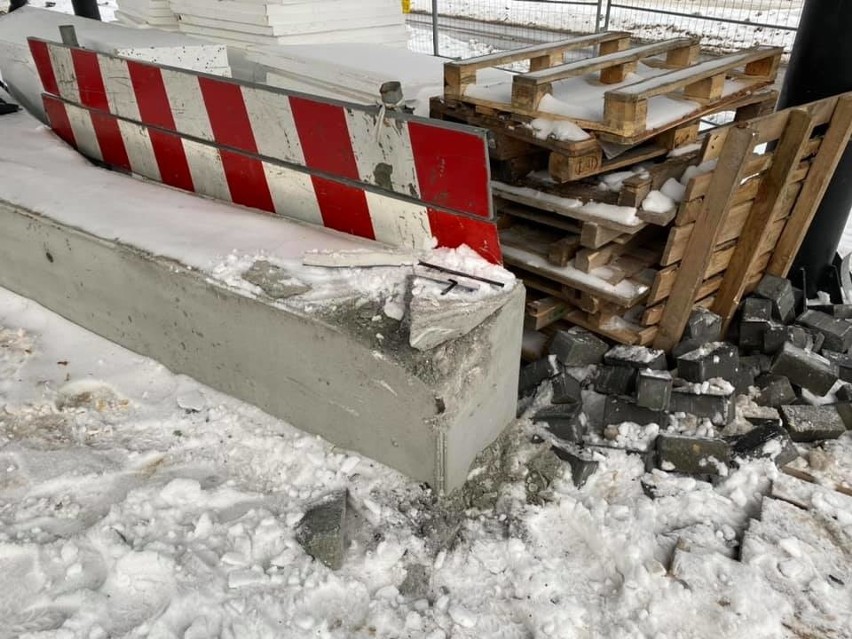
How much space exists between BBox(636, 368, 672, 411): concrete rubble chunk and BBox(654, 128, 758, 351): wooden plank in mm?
508

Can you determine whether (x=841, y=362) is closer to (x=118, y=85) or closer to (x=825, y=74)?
(x=825, y=74)

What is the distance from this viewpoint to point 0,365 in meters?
3.35

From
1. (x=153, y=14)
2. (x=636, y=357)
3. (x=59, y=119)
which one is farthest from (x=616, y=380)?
(x=153, y=14)

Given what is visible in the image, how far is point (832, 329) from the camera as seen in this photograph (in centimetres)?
425

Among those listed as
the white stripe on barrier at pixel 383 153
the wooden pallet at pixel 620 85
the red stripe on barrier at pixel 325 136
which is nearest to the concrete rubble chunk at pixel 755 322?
the wooden pallet at pixel 620 85

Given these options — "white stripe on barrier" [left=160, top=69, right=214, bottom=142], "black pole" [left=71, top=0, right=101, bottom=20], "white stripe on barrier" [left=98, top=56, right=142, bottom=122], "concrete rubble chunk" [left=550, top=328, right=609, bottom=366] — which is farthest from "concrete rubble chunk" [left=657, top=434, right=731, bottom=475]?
"black pole" [left=71, top=0, right=101, bottom=20]

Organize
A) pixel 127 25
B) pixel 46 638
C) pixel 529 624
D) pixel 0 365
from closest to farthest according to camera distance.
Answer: pixel 46 638 < pixel 529 624 < pixel 0 365 < pixel 127 25

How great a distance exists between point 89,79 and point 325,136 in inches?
Result: 72.1

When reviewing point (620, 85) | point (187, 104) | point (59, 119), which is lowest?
point (59, 119)

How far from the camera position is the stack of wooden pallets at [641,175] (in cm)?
336

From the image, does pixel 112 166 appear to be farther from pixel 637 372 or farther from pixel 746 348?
pixel 746 348

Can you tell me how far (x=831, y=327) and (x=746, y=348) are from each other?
0.62 meters

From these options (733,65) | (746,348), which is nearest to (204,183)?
(733,65)

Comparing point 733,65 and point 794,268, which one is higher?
point 733,65
